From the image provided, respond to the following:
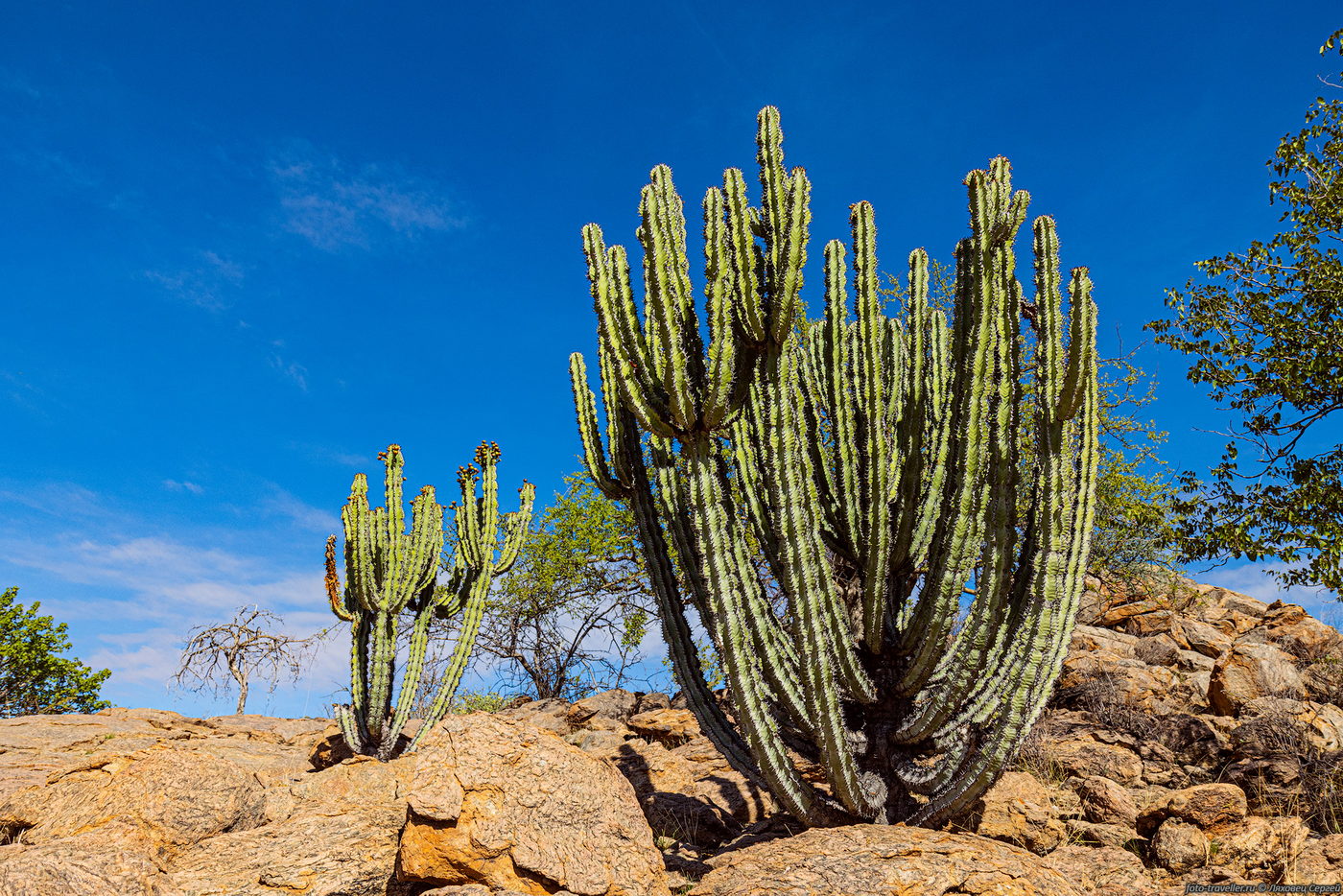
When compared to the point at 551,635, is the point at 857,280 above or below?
above

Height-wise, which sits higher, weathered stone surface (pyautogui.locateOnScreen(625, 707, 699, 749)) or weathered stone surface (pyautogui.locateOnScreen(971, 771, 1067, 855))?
weathered stone surface (pyautogui.locateOnScreen(625, 707, 699, 749))

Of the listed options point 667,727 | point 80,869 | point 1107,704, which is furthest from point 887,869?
point 667,727

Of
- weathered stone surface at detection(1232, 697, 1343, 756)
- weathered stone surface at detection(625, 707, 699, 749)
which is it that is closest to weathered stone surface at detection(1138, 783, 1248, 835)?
weathered stone surface at detection(1232, 697, 1343, 756)

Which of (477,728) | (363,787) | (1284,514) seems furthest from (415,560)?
(1284,514)

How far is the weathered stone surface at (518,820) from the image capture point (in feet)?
15.8

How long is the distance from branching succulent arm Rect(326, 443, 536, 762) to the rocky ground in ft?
4.99

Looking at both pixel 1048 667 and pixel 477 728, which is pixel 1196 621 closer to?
pixel 1048 667

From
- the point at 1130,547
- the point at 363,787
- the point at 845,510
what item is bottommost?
the point at 363,787

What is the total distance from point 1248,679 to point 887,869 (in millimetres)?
6685

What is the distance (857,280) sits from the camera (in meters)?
6.72

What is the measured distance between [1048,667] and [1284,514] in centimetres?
637

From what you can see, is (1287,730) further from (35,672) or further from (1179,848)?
(35,672)

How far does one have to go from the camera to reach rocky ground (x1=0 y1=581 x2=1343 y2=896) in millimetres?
4832

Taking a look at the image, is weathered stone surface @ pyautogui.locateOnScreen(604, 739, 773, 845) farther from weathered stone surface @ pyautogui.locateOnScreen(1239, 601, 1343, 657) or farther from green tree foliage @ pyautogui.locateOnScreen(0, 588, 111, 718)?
green tree foliage @ pyautogui.locateOnScreen(0, 588, 111, 718)
